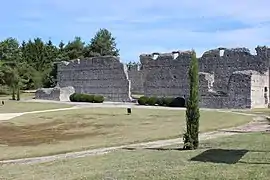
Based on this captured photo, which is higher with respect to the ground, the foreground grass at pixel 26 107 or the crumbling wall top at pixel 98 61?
the crumbling wall top at pixel 98 61

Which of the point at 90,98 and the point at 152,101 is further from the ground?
the point at 90,98

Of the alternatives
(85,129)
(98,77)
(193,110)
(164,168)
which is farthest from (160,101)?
(164,168)

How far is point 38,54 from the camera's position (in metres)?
96.7

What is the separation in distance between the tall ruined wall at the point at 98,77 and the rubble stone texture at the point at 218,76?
2817mm

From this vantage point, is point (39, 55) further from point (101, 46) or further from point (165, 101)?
point (165, 101)

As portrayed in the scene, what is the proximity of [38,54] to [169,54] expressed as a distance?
162 feet

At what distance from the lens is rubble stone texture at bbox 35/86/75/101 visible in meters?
58.7

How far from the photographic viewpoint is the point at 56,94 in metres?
58.9

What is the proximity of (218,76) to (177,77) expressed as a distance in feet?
16.2

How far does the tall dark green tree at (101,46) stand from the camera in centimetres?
8900

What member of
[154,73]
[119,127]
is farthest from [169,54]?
[119,127]

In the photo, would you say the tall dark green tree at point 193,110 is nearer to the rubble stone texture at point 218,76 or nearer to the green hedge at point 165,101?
the rubble stone texture at point 218,76

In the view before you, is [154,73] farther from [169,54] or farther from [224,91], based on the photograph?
[224,91]

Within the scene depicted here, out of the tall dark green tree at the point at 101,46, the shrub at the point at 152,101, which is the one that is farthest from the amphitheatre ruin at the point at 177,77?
the tall dark green tree at the point at 101,46
